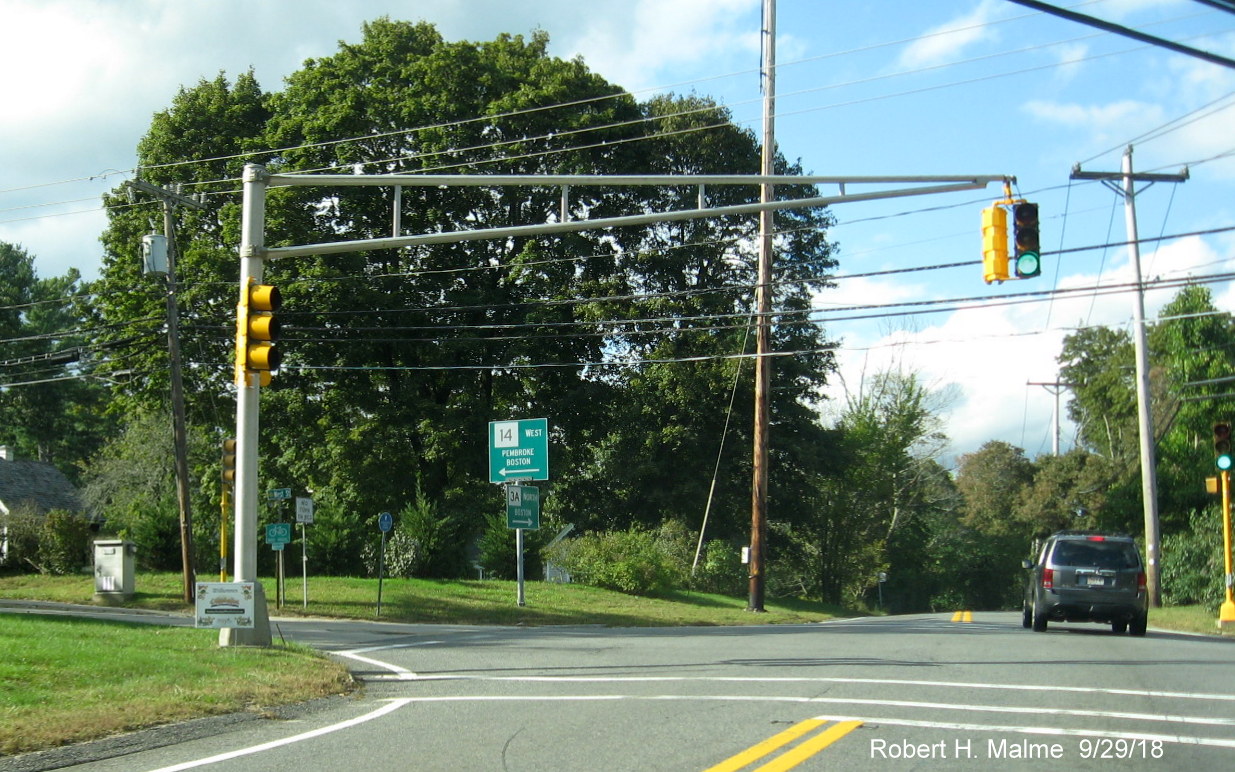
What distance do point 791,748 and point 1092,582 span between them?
13.9 m

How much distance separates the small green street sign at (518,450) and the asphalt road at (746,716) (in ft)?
47.1

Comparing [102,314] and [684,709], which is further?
[102,314]

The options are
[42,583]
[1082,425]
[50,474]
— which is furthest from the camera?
[1082,425]

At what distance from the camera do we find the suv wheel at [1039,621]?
2030 centimetres

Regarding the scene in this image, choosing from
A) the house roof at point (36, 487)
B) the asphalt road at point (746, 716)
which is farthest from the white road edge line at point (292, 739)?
the house roof at point (36, 487)

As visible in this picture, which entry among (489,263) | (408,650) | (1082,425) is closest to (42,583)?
(489,263)

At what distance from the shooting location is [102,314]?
4041cm

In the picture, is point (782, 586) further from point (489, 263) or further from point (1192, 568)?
point (489, 263)

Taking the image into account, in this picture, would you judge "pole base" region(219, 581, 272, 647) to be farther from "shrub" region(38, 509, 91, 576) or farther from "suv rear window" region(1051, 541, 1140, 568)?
"shrub" region(38, 509, 91, 576)

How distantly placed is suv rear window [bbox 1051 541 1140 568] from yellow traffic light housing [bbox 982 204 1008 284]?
25.6ft

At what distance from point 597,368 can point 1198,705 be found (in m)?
30.3

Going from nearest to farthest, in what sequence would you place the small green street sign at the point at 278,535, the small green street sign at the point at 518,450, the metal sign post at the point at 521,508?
the small green street sign at the point at 278,535
the metal sign post at the point at 521,508
the small green street sign at the point at 518,450

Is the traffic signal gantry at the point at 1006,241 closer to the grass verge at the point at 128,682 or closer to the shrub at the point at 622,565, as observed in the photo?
the grass verge at the point at 128,682

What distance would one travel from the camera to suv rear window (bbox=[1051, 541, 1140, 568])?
19.9m
